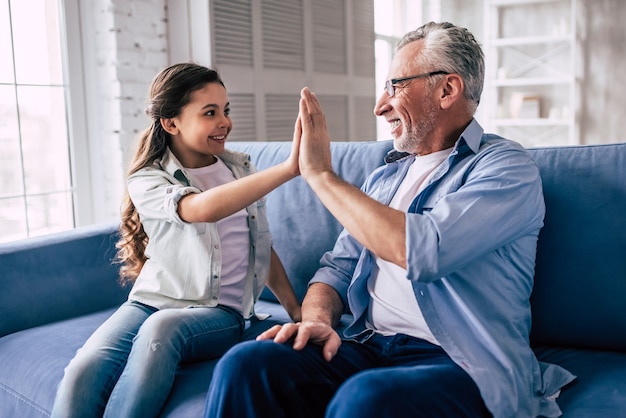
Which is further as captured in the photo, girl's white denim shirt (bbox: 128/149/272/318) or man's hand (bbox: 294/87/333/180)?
girl's white denim shirt (bbox: 128/149/272/318)

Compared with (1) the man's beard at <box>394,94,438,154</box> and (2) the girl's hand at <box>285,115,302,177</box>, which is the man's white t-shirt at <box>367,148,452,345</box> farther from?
(2) the girl's hand at <box>285,115,302,177</box>

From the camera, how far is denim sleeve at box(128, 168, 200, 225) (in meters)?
1.65

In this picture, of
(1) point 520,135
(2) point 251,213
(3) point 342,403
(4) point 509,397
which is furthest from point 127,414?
(1) point 520,135

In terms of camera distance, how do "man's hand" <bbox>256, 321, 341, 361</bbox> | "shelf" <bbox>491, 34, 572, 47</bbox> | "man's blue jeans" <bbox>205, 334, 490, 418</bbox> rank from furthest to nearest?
"shelf" <bbox>491, 34, 572, 47</bbox>
"man's hand" <bbox>256, 321, 341, 361</bbox>
"man's blue jeans" <bbox>205, 334, 490, 418</bbox>

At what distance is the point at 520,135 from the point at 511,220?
17.9 ft

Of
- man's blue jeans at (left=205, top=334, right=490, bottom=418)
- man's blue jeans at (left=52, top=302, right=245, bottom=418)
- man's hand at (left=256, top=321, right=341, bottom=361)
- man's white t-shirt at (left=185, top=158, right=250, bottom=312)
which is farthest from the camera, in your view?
man's white t-shirt at (left=185, top=158, right=250, bottom=312)

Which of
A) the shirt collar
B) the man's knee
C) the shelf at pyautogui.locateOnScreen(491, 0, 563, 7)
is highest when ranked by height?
Result: the shelf at pyautogui.locateOnScreen(491, 0, 563, 7)

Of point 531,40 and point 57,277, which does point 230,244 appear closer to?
point 57,277

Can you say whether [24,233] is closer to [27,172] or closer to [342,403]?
[27,172]

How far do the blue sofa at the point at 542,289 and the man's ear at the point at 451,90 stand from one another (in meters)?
0.29

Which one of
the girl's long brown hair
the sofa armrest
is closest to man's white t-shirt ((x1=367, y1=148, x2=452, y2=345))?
the girl's long brown hair

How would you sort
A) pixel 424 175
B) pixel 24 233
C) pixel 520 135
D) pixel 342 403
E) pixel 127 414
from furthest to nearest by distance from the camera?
pixel 520 135
pixel 24 233
pixel 424 175
pixel 127 414
pixel 342 403

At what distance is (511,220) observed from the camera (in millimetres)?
1315

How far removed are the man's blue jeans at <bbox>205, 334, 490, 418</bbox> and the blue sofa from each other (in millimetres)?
232
